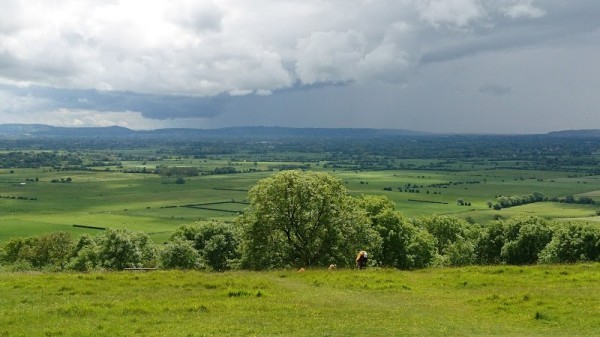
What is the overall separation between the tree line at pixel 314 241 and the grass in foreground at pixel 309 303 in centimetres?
944

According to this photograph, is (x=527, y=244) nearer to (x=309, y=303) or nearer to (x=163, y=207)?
(x=309, y=303)

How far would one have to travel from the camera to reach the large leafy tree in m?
49.9

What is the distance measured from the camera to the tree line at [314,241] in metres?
50.2

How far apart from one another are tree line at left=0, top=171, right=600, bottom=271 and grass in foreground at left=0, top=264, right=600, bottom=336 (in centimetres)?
944

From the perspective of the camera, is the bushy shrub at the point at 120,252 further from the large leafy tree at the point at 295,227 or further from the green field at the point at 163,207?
the green field at the point at 163,207

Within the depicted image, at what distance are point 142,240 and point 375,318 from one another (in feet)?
169

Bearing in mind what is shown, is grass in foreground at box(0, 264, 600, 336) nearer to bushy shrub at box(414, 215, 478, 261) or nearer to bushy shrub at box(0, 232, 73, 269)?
bushy shrub at box(414, 215, 478, 261)

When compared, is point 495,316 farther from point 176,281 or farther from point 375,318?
point 176,281

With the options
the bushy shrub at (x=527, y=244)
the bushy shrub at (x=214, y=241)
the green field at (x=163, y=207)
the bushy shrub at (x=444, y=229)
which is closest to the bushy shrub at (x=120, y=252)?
the bushy shrub at (x=214, y=241)

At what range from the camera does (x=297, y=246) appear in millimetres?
50344

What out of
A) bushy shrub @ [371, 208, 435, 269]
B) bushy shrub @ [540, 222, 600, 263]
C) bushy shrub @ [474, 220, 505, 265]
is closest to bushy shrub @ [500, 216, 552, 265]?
bushy shrub @ [474, 220, 505, 265]

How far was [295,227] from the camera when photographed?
50.2m

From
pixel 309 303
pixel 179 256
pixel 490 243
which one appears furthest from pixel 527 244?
pixel 309 303

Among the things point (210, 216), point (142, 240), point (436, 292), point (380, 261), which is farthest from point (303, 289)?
point (210, 216)
